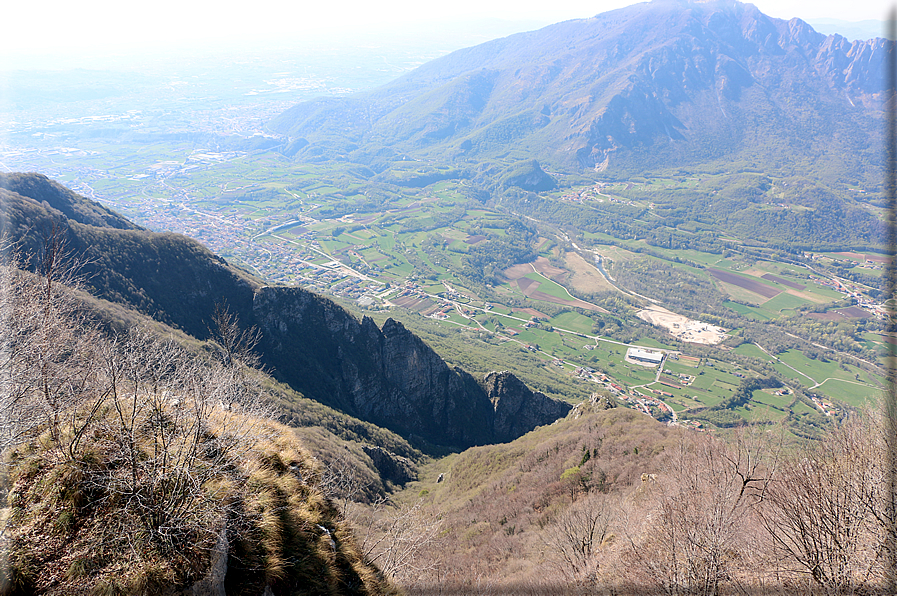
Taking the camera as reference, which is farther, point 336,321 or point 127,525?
point 336,321

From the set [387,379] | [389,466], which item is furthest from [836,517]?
[387,379]

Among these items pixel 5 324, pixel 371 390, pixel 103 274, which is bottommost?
pixel 371 390

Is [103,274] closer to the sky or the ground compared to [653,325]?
closer to the sky

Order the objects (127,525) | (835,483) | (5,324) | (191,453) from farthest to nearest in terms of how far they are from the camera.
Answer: (835,483) → (5,324) → (191,453) → (127,525)

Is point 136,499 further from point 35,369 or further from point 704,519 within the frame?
point 704,519

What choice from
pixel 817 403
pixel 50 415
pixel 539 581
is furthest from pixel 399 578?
pixel 817 403

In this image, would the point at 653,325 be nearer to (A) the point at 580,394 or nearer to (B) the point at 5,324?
(A) the point at 580,394

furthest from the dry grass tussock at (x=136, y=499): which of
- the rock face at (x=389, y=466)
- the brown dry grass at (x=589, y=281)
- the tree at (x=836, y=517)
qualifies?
the brown dry grass at (x=589, y=281)
